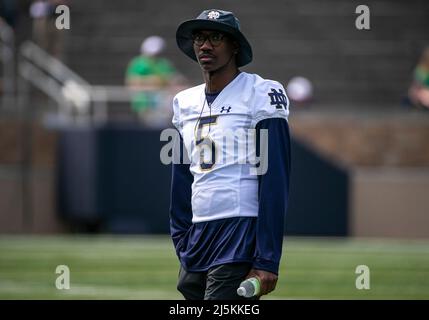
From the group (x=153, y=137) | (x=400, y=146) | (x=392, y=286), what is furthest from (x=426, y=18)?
(x=392, y=286)

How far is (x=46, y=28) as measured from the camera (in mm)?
19188

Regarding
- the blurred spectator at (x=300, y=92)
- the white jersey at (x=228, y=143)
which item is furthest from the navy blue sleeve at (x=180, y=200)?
the blurred spectator at (x=300, y=92)

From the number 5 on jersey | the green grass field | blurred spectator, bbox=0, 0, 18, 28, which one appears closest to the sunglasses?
the number 5 on jersey

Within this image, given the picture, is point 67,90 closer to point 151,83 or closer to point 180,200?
point 151,83

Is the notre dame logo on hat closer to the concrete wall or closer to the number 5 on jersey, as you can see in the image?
the number 5 on jersey

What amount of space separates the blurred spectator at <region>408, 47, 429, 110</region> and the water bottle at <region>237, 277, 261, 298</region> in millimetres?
13625

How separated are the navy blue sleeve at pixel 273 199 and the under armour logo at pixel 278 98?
0.08 meters

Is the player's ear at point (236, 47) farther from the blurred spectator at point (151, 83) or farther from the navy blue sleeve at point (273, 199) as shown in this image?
the blurred spectator at point (151, 83)

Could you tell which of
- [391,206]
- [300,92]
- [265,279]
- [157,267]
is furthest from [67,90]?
[265,279]

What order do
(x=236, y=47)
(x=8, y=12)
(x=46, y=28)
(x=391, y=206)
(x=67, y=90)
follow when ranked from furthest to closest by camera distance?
(x=46, y=28)
(x=8, y=12)
(x=67, y=90)
(x=391, y=206)
(x=236, y=47)

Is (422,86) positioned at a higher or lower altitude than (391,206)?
higher

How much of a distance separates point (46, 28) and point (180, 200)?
44.2 feet

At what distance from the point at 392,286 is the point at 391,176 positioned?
7.45m

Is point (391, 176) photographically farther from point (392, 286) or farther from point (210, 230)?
point (210, 230)
